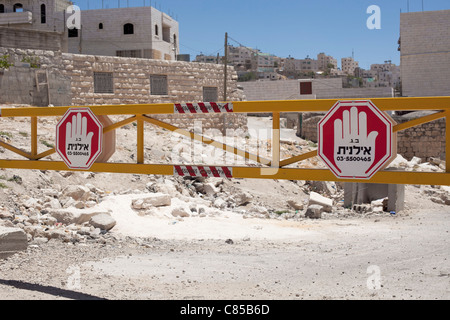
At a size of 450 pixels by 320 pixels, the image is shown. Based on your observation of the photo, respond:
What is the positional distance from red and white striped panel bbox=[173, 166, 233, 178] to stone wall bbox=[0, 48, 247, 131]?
17321 millimetres

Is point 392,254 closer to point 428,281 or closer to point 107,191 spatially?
point 428,281

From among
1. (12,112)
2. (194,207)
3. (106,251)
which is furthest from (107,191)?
(12,112)

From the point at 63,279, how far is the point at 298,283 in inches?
117

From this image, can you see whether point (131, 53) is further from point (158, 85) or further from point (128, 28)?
point (158, 85)

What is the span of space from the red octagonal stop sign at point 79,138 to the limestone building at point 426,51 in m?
32.1

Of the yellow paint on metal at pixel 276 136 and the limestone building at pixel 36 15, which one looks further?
the limestone building at pixel 36 15

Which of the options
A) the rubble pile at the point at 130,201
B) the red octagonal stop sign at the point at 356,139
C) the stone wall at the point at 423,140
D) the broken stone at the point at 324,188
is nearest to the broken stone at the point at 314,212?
the rubble pile at the point at 130,201

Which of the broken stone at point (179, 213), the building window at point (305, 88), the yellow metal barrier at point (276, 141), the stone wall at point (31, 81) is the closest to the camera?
the yellow metal barrier at point (276, 141)

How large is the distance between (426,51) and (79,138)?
32.7 m

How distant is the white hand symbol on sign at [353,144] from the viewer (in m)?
4.43

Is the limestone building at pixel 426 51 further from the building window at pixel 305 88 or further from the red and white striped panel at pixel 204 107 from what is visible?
the red and white striped panel at pixel 204 107

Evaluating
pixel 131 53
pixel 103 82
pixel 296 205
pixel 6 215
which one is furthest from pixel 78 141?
pixel 131 53

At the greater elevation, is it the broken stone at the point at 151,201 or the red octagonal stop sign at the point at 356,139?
the red octagonal stop sign at the point at 356,139

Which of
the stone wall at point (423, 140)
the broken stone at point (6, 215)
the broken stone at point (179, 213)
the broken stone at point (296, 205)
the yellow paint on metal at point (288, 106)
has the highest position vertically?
the yellow paint on metal at point (288, 106)
